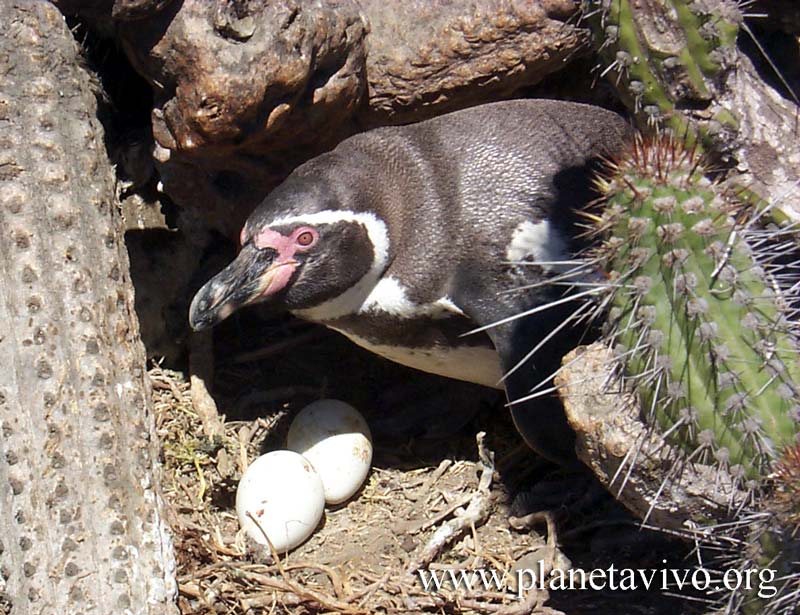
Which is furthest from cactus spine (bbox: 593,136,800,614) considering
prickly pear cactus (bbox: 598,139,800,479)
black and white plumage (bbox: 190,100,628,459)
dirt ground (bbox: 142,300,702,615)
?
black and white plumage (bbox: 190,100,628,459)

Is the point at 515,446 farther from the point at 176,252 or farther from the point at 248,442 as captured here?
the point at 176,252

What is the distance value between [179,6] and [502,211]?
0.92 metres

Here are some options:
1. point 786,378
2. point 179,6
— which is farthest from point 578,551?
point 179,6

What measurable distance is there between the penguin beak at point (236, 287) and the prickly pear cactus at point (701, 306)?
A: 3.60 ft

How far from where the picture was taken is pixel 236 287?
2.64m

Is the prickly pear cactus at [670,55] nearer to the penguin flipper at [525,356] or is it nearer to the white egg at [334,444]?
the penguin flipper at [525,356]

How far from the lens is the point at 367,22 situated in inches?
121

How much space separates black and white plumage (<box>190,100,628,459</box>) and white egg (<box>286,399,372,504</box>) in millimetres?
210

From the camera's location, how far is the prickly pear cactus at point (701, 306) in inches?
65.3

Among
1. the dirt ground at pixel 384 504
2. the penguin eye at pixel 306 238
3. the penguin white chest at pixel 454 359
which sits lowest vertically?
the dirt ground at pixel 384 504

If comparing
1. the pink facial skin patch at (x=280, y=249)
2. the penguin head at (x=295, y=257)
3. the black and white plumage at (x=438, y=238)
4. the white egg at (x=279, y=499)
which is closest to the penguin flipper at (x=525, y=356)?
the black and white plumage at (x=438, y=238)

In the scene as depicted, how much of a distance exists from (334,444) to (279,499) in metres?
0.25

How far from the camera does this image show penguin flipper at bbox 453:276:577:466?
261 cm

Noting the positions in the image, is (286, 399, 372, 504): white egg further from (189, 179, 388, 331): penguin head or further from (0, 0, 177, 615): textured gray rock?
(0, 0, 177, 615): textured gray rock
